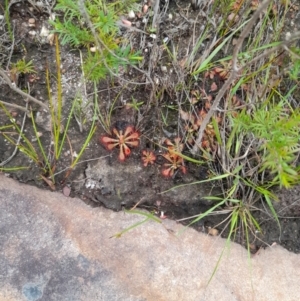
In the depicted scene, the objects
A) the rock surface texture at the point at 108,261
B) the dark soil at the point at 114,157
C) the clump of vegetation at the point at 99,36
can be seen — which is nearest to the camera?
the clump of vegetation at the point at 99,36

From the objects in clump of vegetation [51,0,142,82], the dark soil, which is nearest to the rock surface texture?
the dark soil

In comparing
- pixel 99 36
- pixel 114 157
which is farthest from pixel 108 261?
pixel 99 36

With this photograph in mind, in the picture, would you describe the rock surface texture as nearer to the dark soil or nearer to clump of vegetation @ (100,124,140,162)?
the dark soil

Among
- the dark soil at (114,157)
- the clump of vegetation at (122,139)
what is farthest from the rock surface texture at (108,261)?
the clump of vegetation at (122,139)

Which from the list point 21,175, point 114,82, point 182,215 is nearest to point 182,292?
point 182,215

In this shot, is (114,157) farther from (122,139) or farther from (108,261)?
(108,261)

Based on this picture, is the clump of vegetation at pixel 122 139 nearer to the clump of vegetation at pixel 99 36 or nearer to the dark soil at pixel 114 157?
the dark soil at pixel 114 157

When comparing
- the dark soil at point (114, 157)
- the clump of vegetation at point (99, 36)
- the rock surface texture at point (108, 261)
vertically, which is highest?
the clump of vegetation at point (99, 36)

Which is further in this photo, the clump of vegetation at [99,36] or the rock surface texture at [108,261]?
the rock surface texture at [108,261]
